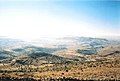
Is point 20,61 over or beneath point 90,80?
beneath

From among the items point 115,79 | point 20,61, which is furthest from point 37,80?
point 20,61

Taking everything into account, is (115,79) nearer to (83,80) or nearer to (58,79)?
(83,80)

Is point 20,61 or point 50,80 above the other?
point 50,80

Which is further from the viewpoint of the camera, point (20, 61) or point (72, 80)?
point (20, 61)

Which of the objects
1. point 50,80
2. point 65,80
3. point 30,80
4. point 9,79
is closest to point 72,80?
point 65,80

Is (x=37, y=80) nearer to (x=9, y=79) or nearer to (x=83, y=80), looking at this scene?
(x=9, y=79)

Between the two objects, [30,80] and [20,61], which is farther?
[20,61]

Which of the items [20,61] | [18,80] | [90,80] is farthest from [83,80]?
[20,61]

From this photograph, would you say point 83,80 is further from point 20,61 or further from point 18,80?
point 20,61
